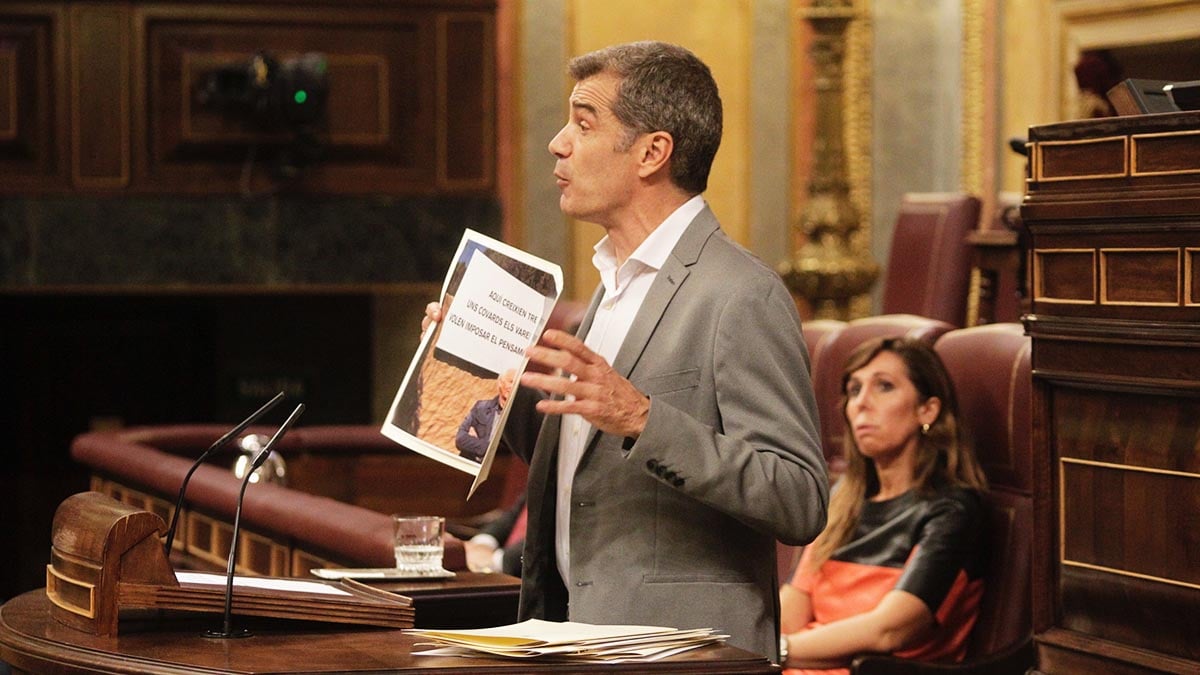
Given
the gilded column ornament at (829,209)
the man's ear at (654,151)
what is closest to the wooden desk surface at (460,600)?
the man's ear at (654,151)

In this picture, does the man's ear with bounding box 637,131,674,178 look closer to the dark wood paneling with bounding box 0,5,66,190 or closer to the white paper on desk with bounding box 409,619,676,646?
the white paper on desk with bounding box 409,619,676,646

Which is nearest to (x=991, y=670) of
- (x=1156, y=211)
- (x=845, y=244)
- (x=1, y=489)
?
(x=1156, y=211)

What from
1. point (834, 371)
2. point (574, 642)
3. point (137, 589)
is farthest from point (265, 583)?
point (834, 371)

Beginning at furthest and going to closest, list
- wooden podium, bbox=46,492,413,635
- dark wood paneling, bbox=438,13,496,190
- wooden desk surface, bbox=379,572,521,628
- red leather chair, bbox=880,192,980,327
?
dark wood paneling, bbox=438,13,496,190
red leather chair, bbox=880,192,980,327
wooden desk surface, bbox=379,572,521,628
wooden podium, bbox=46,492,413,635

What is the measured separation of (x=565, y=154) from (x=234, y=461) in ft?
12.8

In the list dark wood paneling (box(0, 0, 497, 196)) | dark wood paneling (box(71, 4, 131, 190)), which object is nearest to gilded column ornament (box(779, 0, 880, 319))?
dark wood paneling (box(0, 0, 497, 196))

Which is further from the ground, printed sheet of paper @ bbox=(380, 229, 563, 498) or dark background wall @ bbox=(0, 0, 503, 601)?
dark background wall @ bbox=(0, 0, 503, 601)

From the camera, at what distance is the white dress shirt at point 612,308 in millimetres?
2277

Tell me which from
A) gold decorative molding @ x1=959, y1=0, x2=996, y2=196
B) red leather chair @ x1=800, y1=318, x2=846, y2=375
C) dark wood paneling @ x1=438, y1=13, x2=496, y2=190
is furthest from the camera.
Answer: gold decorative molding @ x1=959, y1=0, x2=996, y2=196

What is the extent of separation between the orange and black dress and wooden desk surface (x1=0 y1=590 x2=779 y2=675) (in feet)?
5.36

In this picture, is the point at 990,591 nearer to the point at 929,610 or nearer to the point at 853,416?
the point at 929,610

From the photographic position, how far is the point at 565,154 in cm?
227

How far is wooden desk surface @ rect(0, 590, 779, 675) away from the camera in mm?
1856

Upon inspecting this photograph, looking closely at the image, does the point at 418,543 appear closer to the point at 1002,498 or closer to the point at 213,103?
the point at 1002,498
